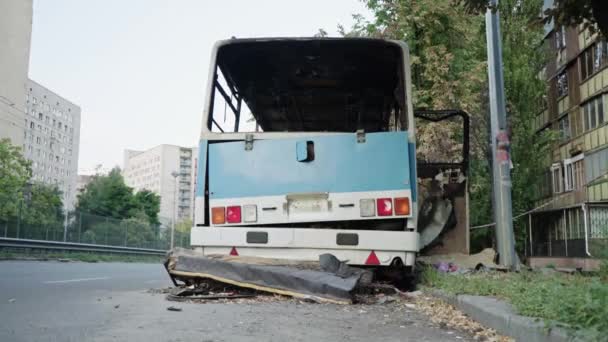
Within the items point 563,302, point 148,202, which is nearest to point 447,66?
point 563,302

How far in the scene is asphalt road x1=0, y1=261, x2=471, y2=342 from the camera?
435 centimetres

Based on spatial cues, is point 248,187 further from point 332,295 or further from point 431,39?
point 431,39

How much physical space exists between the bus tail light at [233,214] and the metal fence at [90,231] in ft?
50.5

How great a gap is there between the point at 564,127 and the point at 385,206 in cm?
2381

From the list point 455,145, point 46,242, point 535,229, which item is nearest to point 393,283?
point 455,145

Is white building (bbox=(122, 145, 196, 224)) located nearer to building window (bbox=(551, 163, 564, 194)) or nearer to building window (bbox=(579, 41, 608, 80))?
building window (bbox=(551, 163, 564, 194))

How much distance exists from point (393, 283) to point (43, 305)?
4277 mm

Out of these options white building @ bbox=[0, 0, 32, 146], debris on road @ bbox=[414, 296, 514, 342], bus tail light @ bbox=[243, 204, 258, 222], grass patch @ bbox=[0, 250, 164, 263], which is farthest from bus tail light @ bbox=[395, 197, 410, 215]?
white building @ bbox=[0, 0, 32, 146]

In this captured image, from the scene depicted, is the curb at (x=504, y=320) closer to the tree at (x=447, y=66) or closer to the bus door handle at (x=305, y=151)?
the bus door handle at (x=305, y=151)

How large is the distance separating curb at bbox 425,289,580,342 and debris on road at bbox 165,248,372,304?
3.60 feet

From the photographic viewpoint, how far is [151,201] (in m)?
87.6

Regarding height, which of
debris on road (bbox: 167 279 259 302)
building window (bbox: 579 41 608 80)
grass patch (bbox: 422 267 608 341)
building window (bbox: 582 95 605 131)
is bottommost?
debris on road (bbox: 167 279 259 302)

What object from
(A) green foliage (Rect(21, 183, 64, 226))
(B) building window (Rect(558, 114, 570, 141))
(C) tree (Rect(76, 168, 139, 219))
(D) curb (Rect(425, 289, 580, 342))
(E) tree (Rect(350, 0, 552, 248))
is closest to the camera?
(D) curb (Rect(425, 289, 580, 342))

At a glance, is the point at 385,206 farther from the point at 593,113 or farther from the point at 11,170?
the point at 11,170
